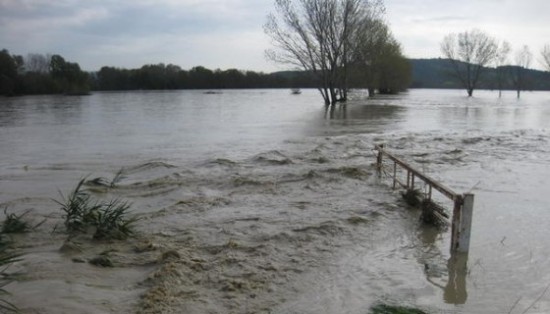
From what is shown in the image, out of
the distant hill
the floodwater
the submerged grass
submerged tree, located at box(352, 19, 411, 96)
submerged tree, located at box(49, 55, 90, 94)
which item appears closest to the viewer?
the floodwater

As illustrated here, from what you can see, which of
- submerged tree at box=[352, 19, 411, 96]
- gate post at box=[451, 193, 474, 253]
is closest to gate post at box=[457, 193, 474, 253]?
gate post at box=[451, 193, 474, 253]

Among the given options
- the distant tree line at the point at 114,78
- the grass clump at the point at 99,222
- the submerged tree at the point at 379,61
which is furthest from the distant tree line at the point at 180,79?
the grass clump at the point at 99,222

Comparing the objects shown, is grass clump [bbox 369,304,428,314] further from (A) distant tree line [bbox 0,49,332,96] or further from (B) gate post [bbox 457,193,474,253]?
(A) distant tree line [bbox 0,49,332,96]

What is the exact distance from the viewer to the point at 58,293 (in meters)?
4.83

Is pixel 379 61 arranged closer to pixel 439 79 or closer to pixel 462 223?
pixel 462 223

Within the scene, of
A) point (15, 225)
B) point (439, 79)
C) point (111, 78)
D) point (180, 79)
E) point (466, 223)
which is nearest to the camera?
point (466, 223)

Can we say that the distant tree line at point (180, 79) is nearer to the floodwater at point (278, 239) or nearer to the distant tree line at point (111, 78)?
the distant tree line at point (111, 78)

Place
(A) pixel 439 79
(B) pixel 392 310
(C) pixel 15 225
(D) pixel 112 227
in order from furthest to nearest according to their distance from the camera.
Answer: (A) pixel 439 79 → (C) pixel 15 225 → (D) pixel 112 227 → (B) pixel 392 310

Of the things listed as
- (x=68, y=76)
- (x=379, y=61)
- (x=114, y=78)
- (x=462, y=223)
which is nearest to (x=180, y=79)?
(x=114, y=78)

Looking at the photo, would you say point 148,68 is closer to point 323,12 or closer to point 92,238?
point 323,12

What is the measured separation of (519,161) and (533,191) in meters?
4.51

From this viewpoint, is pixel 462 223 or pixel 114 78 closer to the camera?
pixel 462 223

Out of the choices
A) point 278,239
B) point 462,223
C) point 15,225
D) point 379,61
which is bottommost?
point 278,239

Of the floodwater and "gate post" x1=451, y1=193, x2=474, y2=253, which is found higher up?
"gate post" x1=451, y1=193, x2=474, y2=253
